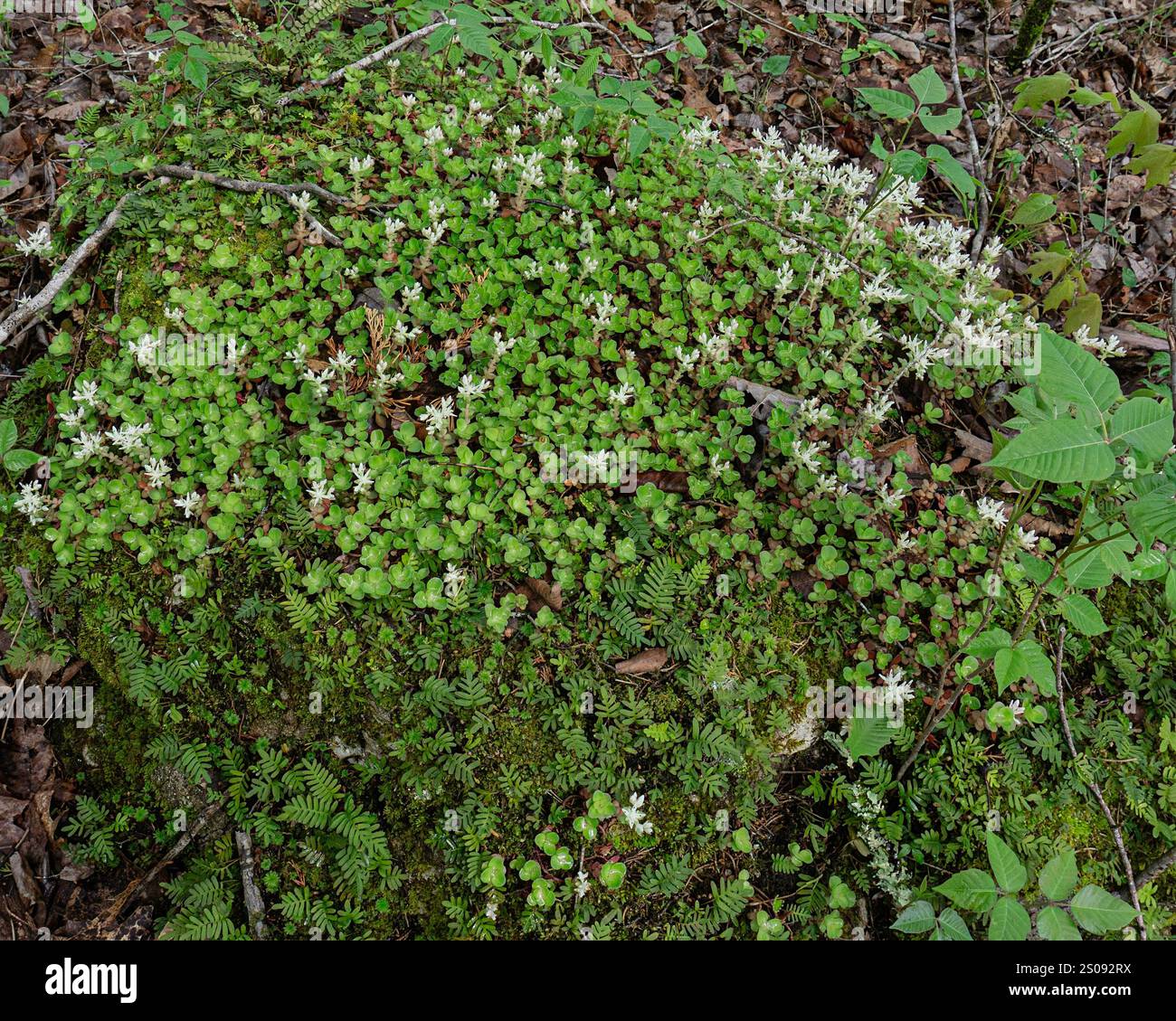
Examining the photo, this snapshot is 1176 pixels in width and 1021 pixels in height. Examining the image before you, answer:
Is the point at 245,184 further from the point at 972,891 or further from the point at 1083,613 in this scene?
the point at 972,891

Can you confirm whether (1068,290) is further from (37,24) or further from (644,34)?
(37,24)

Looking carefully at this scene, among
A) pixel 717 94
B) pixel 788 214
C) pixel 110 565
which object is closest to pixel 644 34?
pixel 717 94

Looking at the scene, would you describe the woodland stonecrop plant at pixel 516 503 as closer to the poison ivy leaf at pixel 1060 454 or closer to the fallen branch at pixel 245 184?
the fallen branch at pixel 245 184

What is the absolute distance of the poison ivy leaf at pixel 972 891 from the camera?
119 inches

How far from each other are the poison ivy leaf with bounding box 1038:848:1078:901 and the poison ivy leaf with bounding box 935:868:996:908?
20 cm

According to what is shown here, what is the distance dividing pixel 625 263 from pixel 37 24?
5.61 meters

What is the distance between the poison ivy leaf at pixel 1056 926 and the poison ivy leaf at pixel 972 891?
7.3 inches

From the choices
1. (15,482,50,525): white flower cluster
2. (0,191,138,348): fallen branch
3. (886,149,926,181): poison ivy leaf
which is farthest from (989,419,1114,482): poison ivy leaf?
(0,191,138,348): fallen branch

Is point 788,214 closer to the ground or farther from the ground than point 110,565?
farther from the ground

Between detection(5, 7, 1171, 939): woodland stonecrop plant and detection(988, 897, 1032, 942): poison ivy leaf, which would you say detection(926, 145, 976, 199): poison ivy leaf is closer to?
detection(5, 7, 1171, 939): woodland stonecrop plant

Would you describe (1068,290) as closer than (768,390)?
No

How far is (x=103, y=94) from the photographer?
231 inches

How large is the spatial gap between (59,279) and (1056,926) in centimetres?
638

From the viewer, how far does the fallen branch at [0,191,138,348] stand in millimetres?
4477
